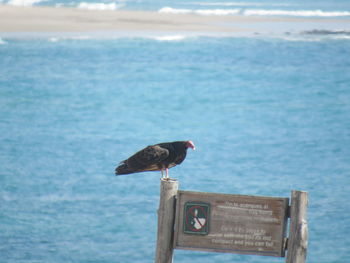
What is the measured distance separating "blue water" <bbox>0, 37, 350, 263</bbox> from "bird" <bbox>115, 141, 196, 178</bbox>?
5.71m

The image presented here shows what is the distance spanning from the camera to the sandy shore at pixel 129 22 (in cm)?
993

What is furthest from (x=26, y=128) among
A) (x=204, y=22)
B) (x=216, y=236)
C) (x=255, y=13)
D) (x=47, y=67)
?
(x=216, y=236)

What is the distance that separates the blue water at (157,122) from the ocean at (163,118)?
19 mm

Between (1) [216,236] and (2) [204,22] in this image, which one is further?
(2) [204,22]

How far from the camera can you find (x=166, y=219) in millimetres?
2928

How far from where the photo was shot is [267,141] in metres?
10.9

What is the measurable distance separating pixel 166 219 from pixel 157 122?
7670 millimetres

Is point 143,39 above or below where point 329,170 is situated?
above

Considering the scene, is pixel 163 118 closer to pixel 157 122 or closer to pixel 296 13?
pixel 157 122

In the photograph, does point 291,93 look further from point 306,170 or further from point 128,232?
point 128,232

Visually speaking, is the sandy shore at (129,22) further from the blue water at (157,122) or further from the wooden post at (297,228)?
the wooden post at (297,228)

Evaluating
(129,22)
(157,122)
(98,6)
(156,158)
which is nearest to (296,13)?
(129,22)

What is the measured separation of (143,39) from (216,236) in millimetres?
8215

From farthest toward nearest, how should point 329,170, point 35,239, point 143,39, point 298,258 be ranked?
point 143,39 < point 329,170 < point 35,239 < point 298,258
